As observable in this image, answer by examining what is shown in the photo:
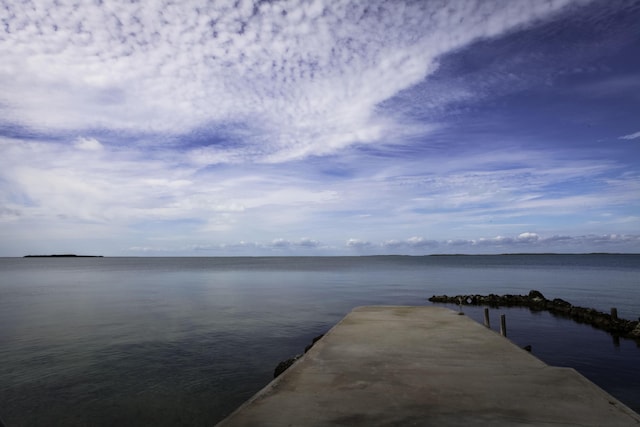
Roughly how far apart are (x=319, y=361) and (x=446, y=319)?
10071mm

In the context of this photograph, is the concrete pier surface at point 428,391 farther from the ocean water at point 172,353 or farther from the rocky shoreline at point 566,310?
the rocky shoreline at point 566,310

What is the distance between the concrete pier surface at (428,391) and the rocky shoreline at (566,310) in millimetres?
16851

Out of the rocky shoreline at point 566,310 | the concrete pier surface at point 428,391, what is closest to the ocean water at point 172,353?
the rocky shoreline at point 566,310

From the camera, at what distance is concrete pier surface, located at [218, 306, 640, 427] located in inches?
278

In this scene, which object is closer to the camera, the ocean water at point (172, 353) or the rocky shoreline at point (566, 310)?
the ocean water at point (172, 353)

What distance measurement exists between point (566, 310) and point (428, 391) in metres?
33.6

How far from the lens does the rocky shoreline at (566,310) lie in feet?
88.1

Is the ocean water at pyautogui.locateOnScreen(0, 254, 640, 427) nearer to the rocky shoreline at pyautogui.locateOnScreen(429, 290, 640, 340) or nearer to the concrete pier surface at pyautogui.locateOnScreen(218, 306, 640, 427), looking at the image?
the rocky shoreline at pyautogui.locateOnScreen(429, 290, 640, 340)

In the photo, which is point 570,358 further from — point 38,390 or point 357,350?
point 38,390

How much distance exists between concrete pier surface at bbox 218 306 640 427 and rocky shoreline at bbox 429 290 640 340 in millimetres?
16851

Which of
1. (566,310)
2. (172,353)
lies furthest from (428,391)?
(566,310)

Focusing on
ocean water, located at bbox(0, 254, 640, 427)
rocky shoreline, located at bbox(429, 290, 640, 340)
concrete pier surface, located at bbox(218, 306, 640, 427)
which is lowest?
ocean water, located at bbox(0, 254, 640, 427)

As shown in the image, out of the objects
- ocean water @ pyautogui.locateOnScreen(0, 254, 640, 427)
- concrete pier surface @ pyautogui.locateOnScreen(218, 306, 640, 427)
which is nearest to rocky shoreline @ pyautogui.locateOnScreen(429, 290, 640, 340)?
ocean water @ pyautogui.locateOnScreen(0, 254, 640, 427)

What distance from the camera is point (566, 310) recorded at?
1391 inches
